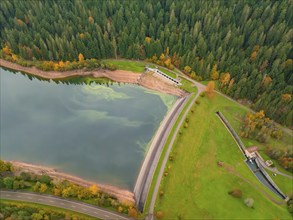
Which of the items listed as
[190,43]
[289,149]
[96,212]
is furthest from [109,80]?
[289,149]

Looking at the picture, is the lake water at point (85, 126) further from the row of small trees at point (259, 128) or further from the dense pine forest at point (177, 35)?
the row of small trees at point (259, 128)

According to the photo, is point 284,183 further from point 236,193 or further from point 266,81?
point 266,81

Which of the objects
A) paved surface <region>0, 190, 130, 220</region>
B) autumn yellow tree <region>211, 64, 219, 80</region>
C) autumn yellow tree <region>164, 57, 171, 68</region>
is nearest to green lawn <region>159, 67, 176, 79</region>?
autumn yellow tree <region>164, 57, 171, 68</region>

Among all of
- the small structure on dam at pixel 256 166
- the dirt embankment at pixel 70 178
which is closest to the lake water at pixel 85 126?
the dirt embankment at pixel 70 178

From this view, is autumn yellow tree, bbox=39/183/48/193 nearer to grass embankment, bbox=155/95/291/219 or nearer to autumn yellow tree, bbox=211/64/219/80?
grass embankment, bbox=155/95/291/219

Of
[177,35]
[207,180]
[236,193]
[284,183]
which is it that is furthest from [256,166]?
[177,35]

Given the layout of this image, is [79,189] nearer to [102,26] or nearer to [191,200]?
[191,200]
